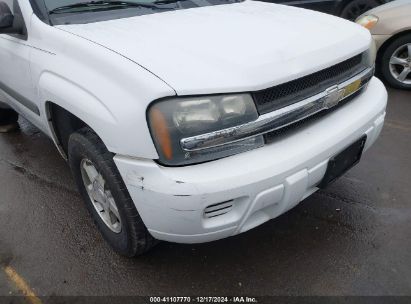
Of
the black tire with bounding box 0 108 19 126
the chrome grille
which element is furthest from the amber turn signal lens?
the black tire with bounding box 0 108 19 126

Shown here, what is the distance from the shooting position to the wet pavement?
214cm

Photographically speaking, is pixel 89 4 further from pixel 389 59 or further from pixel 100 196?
pixel 389 59

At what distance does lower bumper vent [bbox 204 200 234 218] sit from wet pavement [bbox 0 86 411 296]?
63 centimetres

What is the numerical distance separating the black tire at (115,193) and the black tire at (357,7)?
5.45 m

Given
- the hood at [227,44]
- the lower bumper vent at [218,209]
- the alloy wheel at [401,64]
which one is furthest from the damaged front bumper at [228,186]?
the alloy wheel at [401,64]

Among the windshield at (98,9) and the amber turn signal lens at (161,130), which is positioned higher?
the windshield at (98,9)

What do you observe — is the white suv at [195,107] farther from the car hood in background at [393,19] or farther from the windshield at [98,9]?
the car hood in background at [393,19]

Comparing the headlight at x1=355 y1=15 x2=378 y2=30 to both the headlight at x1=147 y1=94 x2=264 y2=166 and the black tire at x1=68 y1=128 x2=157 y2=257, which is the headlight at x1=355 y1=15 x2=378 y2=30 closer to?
the headlight at x1=147 y1=94 x2=264 y2=166

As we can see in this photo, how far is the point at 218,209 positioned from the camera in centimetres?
169

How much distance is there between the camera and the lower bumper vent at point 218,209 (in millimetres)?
1665

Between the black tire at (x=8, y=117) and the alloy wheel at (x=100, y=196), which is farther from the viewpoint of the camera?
the black tire at (x=8, y=117)

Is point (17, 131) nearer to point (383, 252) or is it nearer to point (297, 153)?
point (297, 153)

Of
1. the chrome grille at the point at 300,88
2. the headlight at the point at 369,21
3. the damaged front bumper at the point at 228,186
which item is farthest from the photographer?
the headlight at the point at 369,21

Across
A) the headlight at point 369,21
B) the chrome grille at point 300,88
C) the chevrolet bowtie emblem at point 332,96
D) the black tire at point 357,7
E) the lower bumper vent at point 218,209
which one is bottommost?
the black tire at point 357,7
